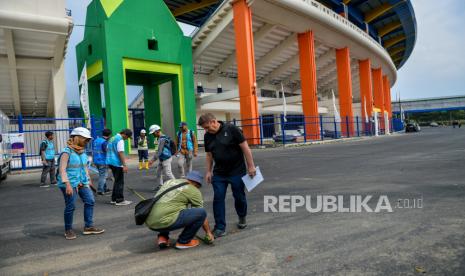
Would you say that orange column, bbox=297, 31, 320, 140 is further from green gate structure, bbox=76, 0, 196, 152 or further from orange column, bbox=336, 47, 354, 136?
green gate structure, bbox=76, 0, 196, 152

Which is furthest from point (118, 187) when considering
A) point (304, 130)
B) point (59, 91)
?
point (304, 130)

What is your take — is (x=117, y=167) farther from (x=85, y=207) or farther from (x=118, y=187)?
(x=85, y=207)

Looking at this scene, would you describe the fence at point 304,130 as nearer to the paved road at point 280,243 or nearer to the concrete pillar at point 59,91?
the concrete pillar at point 59,91

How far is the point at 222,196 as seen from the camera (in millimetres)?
4188

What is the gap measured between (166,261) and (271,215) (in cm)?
203

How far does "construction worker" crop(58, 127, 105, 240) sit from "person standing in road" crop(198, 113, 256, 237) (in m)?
1.68

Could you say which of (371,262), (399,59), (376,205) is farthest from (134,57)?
(399,59)

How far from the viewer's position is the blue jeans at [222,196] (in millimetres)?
4113

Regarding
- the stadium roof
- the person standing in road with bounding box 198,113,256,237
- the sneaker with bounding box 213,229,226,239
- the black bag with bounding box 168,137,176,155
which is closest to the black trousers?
the black bag with bounding box 168,137,176,155

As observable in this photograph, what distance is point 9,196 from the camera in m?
8.09

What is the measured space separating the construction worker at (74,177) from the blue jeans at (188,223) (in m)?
1.41

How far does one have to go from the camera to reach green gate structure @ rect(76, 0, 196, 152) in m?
18.2

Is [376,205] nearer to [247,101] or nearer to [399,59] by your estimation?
[247,101]

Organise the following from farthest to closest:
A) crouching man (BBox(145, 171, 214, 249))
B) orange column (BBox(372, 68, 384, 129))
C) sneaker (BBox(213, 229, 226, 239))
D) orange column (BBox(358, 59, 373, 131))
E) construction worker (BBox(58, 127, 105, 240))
→ orange column (BBox(372, 68, 384, 129)) < orange column (BBox(358, 59, 373, 131)) < construction worker (BBox(58, 127, 105, 240)) < sneaker (BBox(213, 229, 226, 239)) < crouching man (BBox(145, 171, 214, 249))
